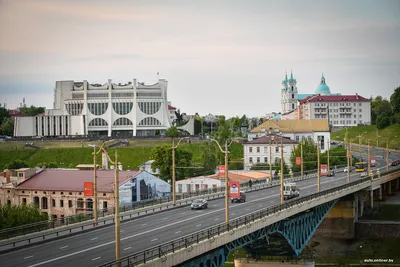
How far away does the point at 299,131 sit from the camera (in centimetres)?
14088

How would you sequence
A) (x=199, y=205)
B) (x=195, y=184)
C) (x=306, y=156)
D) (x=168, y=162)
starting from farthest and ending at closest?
1. (x=306, y=156)
2. (x=168, y=162)
3. (x=195, y=184)
4. (x=199, y=205)

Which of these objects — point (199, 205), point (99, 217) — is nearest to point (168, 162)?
point (199, 205)

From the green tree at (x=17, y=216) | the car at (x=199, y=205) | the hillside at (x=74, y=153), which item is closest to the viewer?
the green tree at (x=17, y=216)

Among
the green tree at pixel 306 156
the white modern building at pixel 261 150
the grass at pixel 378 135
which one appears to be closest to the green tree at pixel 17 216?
the green tree at pixel 306 156

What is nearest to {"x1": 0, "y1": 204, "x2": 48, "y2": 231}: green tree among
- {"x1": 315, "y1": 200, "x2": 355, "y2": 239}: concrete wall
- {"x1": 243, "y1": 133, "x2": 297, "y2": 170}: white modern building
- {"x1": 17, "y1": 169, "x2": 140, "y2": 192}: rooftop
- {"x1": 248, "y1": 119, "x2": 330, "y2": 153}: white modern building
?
{"x1": 17, "y1": 169, "x2": 140, "y2": 192}: rooftop

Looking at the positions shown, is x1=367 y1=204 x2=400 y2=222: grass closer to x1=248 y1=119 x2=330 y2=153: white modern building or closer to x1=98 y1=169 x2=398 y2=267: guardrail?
x1=248 y1=119 x2=330 y2=153: white modern building

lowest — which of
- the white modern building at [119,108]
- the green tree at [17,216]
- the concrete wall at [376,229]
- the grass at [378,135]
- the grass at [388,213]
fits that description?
the concrete wall at [376,229]

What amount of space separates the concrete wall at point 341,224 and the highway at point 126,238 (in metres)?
25.8

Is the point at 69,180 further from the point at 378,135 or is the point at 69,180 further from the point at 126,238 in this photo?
the point at 378,135

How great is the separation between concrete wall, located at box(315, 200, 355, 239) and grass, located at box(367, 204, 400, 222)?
20.8ft

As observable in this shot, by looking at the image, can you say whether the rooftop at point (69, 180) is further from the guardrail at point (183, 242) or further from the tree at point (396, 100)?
the tree at point (396, 100)

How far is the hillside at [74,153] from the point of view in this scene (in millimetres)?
127812

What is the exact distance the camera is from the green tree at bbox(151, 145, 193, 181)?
3789 inches

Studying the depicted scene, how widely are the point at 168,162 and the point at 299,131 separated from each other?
50.5 m
